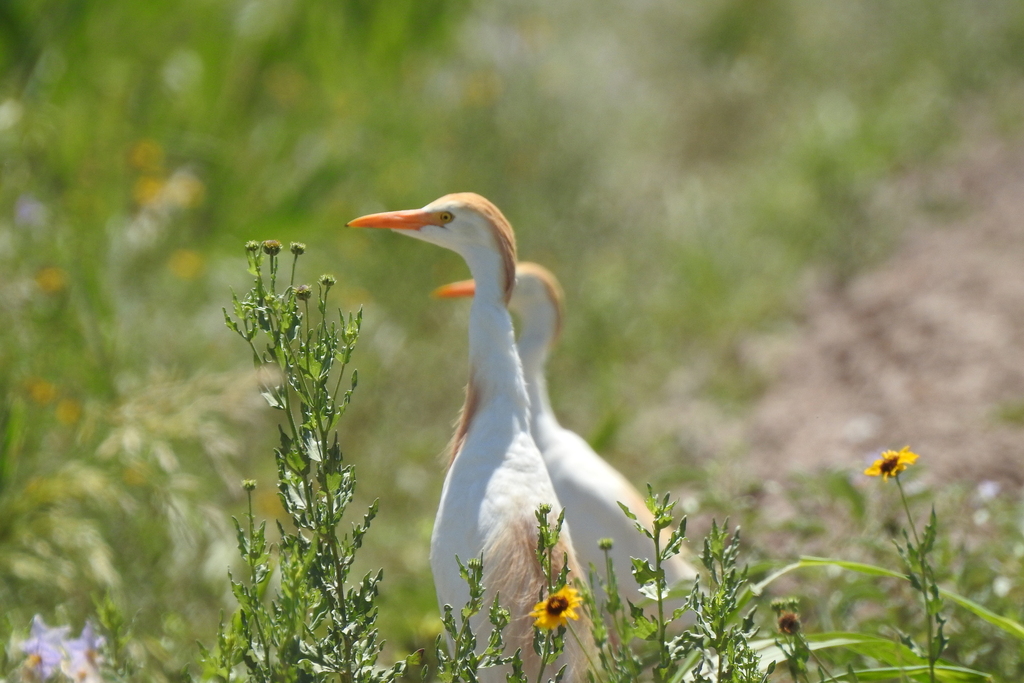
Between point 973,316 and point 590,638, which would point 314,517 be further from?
point 973,316

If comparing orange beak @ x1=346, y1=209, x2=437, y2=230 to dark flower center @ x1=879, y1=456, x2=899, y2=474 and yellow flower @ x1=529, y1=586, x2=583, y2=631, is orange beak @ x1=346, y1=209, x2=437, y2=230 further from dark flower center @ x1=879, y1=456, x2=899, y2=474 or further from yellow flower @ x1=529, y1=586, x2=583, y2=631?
dark flower center @ x1=879, y1=456, x2=899, y2=474

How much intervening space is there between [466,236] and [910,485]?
1791 millimetres

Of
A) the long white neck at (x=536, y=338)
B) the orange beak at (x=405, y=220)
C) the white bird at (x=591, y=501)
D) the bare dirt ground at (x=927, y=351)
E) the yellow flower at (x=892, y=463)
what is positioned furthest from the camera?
the bare dirt ground at (x=927, y=351)

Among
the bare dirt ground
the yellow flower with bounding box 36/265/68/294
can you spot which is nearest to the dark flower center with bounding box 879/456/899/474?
the bare dirt ground

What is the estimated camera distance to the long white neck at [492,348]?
202 cm

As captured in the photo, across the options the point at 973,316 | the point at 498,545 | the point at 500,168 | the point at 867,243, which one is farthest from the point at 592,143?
the point at 498,545

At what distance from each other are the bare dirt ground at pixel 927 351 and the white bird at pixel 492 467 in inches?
60.6

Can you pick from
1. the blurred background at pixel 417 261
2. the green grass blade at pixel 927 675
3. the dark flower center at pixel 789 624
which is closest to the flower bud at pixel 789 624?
the dark flower center at pixel 789 624

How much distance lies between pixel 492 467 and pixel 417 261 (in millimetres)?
3218

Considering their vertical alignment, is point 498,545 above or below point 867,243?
below

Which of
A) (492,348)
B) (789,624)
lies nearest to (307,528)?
(492,348)

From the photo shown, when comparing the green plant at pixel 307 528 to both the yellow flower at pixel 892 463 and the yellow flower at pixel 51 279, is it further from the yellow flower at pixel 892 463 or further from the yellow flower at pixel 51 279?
the yellow flower at pixel 51 279

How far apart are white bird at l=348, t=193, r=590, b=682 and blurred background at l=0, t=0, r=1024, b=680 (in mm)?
816

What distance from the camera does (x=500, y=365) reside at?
2029 mm
